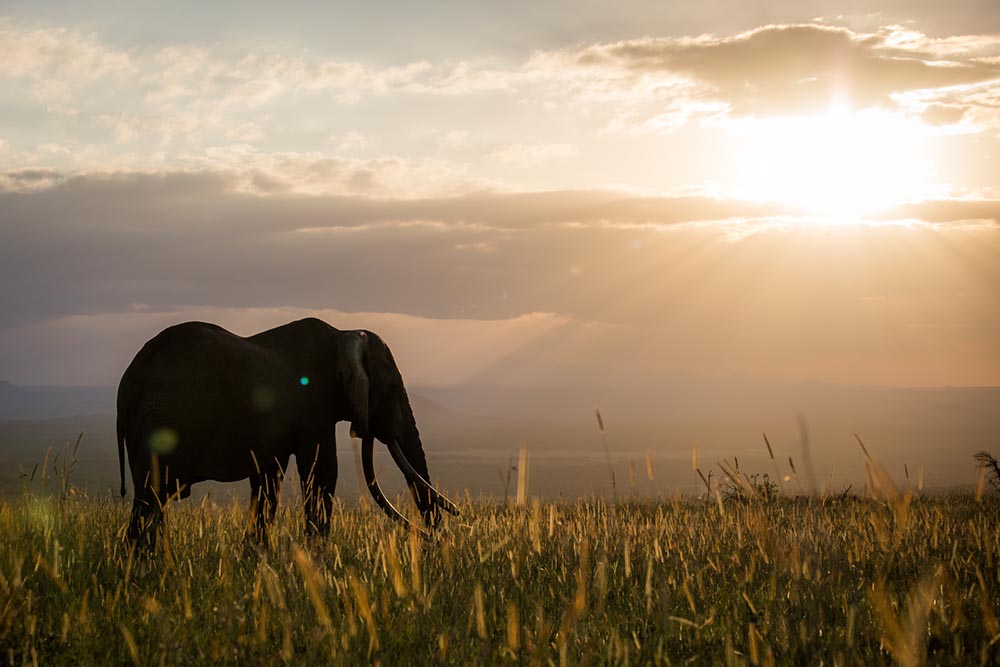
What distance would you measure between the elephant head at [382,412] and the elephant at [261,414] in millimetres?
13

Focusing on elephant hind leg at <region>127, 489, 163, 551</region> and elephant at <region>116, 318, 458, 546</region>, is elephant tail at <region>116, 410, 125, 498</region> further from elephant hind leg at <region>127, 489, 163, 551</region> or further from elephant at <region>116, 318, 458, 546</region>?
elephant hind leg at <region>127, 489, 163, 551</region>

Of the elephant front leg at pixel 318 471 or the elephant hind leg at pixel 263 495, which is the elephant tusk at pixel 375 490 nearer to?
the elephant front leg at pixel 318 471

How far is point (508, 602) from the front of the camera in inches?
191

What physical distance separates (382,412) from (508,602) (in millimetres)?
5623

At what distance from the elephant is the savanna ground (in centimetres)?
80

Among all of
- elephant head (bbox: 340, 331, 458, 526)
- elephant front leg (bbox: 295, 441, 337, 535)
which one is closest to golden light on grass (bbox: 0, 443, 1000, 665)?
elephant front leg (bbox: 295, 441, 337, 535)

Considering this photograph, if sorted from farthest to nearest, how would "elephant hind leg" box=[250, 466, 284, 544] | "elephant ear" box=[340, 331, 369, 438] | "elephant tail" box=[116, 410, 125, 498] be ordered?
"elephant ear" box=[340, 331, 369, 438] → "elephant hind leg" box=[250, 466, 284, 544] → "elephant tail" box=[116, 410, 125, 498]

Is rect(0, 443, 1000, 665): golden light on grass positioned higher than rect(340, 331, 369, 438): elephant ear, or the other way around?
rect(340, 331, 369, 438): elephant ear

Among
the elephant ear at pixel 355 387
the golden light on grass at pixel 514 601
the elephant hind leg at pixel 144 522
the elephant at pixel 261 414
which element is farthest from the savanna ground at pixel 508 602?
the elephant ear at pixel 355 387

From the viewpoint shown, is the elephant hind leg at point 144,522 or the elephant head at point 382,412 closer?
the elephant hind leg at point 144,522

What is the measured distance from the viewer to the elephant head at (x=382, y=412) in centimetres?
941

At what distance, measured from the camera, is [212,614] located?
4.52 meters

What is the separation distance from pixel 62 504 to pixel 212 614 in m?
3.33

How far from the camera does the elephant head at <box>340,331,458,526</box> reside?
30.9 ft
